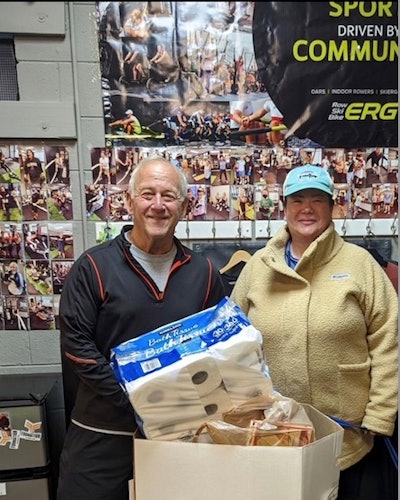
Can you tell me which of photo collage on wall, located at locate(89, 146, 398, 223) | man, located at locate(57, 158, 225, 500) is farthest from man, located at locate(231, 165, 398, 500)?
photo collage on wall, located at locate(89, 146, 398, 223)

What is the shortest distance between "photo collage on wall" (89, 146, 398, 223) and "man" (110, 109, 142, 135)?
8cm

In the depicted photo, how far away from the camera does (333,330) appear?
1.29 m

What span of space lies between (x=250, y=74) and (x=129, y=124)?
0.57 meters

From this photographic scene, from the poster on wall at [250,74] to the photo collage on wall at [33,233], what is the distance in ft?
1.04

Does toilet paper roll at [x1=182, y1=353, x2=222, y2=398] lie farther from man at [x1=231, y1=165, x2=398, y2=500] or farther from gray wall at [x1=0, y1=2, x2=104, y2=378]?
gray wall at [x1=0, y1=2, x2=104, y2=378]

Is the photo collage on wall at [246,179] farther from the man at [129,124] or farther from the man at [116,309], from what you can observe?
the man at [116,309]

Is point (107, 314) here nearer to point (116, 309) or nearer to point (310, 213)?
point (116, 309)

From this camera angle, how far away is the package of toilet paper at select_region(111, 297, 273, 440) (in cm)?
98

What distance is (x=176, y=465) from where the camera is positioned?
1009 mm

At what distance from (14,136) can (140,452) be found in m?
1.43

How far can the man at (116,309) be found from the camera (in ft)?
3.97

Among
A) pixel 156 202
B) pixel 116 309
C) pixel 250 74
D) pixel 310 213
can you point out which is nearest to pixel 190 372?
pixel 116 309

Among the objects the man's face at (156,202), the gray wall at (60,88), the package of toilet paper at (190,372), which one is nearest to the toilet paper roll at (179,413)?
the package of toilet paper at (190,372)

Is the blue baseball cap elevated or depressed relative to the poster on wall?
depressed
